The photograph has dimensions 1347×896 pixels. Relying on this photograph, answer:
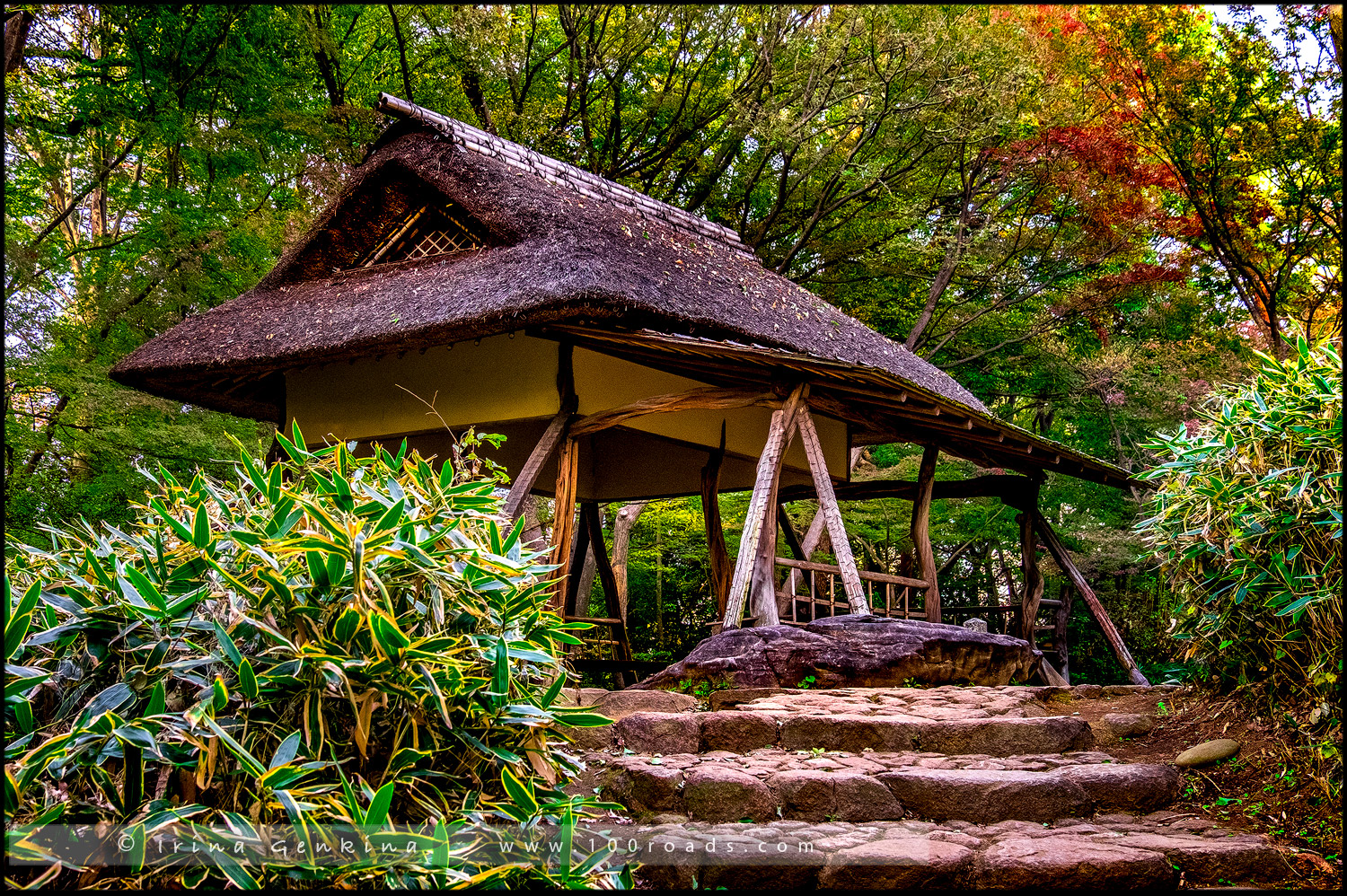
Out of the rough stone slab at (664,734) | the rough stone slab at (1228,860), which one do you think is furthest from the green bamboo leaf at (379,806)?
the rough stone slab at (1228,860)

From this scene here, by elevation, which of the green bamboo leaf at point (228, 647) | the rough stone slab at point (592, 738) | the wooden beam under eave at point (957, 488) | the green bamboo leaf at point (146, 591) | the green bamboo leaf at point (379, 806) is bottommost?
the rough stone slab at point (592, 738)

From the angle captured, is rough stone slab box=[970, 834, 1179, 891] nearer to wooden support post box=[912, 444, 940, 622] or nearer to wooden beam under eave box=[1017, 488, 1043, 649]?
wooden support post box=[912, 444, 940, 622]

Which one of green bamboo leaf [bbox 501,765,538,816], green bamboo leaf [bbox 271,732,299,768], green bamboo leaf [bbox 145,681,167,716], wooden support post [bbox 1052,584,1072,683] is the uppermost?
green bamboo leaf [bbox 145,681,167,716]

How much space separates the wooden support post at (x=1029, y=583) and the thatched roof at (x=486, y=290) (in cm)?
91

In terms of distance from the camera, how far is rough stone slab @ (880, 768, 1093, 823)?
3312 millimetres

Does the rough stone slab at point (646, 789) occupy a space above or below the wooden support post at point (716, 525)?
below

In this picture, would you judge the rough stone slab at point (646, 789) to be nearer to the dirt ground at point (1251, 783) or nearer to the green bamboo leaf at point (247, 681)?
the green bamboo leaf at point (247, 681)

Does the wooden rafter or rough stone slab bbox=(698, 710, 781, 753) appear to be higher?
the wooden rafter

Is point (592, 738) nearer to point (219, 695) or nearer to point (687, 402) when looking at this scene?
point (219, 695)

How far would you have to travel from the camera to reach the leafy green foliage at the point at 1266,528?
3.27 meters

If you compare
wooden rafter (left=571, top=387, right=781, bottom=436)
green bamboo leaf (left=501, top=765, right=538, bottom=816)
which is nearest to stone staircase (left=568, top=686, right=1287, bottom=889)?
green bamboo leaf (left=501, top=765, right=538, bottom=816)

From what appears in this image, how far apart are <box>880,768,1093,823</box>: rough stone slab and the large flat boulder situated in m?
1.74

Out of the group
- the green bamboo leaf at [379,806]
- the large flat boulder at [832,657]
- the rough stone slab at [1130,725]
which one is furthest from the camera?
the large flat boulder at [832,657]

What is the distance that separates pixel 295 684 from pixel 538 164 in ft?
22.5
